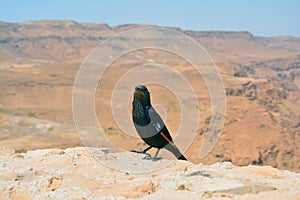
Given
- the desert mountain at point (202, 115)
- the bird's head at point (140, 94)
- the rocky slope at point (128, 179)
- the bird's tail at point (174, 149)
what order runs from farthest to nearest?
1. the desert mountain at point (202, 115)
2. the bird's tail at point (174, 149)
3. the bird's head at point (140, 94)
4. the rocky slope at point (128, 179)

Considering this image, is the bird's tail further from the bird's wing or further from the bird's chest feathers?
the bird's chest feathers

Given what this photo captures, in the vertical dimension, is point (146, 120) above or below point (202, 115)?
above

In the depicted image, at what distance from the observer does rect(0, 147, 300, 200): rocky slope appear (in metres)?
5.82

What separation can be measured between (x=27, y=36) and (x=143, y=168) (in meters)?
164

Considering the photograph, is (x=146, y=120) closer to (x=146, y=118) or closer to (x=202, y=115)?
(x=146, y=118)

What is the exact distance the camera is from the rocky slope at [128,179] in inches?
229

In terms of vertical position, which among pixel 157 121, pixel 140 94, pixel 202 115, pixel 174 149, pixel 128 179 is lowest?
pixel 202 115

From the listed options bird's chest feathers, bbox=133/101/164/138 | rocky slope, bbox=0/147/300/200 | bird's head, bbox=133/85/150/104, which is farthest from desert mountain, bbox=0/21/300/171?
bird's head, bbox=133/85/150/104

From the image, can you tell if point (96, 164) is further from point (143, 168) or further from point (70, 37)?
point (70, 37)

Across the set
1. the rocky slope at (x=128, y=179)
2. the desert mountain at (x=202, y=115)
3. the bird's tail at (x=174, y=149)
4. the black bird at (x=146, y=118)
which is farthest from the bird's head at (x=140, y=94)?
the desert mountain at (x=202, y=115)

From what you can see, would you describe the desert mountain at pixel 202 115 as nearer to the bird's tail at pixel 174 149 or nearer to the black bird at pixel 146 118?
the bird's tail at pixel 174 149

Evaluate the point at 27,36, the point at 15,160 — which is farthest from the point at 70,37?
the point at 15,160

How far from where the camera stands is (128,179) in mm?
6586

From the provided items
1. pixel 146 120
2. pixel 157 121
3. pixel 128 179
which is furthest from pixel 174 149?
pixel 128 179
